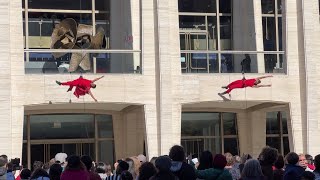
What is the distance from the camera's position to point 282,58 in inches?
1065

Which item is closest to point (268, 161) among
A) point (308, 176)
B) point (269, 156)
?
point (269, 156)

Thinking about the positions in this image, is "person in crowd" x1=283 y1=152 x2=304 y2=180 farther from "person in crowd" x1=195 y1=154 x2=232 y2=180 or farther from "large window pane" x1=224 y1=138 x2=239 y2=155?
"large window pane" x1=224 y1=138 x2=239 y2=155

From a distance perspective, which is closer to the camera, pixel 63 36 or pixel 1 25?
pixel 1 25

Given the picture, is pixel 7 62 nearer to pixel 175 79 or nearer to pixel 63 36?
pixel 63 36

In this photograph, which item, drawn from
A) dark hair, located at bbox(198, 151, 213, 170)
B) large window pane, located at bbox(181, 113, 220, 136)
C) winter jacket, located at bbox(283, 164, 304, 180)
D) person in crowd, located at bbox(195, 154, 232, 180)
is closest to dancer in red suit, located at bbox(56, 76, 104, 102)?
large window pane, located at bbox(181, 113, 220, 136)

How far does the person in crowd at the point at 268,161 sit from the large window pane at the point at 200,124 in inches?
729

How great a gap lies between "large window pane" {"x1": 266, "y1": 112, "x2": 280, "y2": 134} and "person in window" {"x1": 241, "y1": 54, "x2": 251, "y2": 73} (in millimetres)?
5694

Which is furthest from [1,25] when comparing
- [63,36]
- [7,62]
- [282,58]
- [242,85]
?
[282,58]

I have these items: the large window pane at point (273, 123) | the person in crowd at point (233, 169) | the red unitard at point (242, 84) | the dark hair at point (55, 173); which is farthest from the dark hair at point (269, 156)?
the large window pane at point (273, 123)

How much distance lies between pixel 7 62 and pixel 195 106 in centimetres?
829

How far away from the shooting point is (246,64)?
26469mm

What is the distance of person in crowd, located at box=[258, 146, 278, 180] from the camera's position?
11922 millimetres

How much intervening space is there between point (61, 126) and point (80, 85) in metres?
5.38

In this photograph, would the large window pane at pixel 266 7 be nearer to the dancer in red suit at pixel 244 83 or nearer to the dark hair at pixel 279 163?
the dancer in red suit at pixel 244 83
